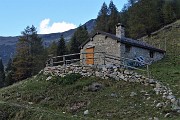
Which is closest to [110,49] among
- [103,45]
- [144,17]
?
[103,45]

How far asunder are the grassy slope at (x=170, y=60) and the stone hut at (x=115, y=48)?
2090 millimetres

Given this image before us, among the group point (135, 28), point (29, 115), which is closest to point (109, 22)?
point (135, 28)

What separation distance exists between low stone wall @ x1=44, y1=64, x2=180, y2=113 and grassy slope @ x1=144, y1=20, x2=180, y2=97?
1.00 m

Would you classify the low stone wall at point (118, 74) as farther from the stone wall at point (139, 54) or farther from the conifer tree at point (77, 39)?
the conifer tree at point (77, 39)

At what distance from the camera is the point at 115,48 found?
35.2 meters

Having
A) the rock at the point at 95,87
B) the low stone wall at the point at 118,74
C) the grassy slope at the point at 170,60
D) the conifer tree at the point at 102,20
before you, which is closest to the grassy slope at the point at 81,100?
the grassy slope at the point at 170,60

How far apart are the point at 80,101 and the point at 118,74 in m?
4.91

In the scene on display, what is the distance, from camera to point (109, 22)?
7481 centimetres

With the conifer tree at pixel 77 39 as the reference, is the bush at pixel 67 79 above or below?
below

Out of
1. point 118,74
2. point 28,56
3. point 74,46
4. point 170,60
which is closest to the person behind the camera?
point 118,74

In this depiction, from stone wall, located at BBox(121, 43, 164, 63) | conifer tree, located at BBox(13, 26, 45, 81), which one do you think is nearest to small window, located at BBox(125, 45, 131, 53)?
stone wall, located at BBox(121, 43, 164, 63)

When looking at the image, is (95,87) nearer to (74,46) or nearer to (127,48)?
(127,48)

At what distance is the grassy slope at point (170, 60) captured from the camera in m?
27.2

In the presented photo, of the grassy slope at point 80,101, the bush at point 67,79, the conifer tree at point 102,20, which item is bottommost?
the grassy slope at point 80,101
